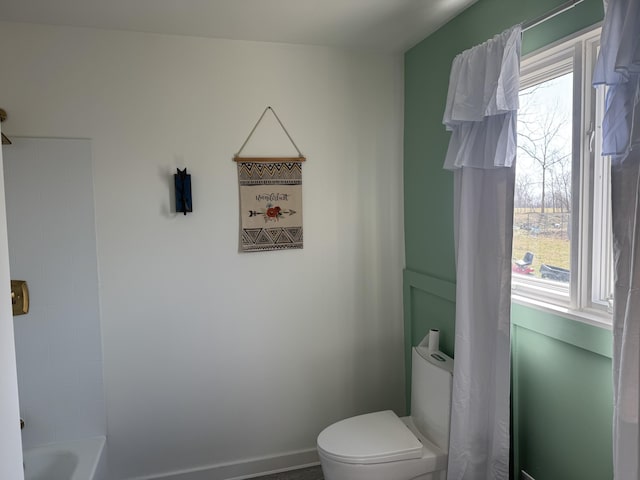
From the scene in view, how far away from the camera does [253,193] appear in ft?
7.88

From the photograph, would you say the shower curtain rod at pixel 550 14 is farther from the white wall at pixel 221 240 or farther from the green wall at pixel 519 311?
the white wall at pixel 221 240

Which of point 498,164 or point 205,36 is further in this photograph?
point 205,36

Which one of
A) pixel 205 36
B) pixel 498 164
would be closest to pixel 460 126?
pixel 498 164

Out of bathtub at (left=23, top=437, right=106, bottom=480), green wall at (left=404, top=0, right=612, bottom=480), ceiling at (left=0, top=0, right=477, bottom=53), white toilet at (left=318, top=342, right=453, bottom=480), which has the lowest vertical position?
bathtub at (left=23, top=437, right=106, bottom=480)

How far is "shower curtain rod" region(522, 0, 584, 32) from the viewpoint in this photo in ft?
4.55

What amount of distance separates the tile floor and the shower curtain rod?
7.87 feet

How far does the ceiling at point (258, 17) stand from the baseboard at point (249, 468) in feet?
7.68

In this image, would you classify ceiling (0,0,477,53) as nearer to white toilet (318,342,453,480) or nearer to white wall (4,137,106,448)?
white wall (4,137,106,448)

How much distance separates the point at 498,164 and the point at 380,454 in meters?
1.29

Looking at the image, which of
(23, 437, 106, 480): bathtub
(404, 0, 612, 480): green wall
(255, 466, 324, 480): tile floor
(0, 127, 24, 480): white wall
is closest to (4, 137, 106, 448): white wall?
(23, 437, 106, 480): bathtub

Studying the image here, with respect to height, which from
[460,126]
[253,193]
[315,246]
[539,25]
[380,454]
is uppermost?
[539,25]

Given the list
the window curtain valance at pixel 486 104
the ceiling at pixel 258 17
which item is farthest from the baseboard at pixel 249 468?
the ceiling at pixel 258 17

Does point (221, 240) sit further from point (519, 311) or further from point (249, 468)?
point (519, 311)

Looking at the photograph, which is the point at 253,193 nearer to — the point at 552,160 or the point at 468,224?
the point at 468,224
